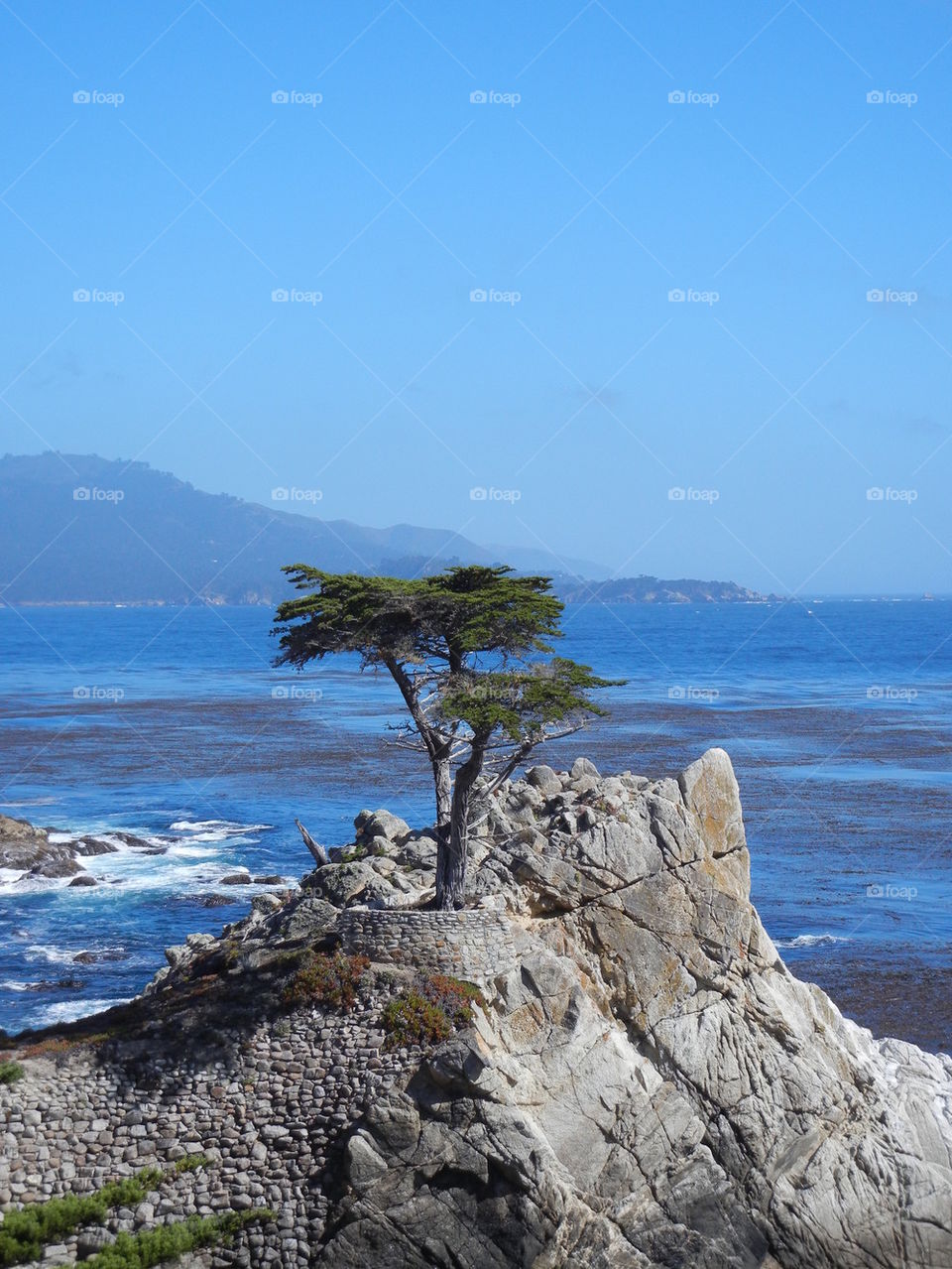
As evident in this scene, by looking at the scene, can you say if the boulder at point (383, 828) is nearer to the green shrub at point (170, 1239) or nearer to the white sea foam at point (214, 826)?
the green shrub at point (170, 1239)

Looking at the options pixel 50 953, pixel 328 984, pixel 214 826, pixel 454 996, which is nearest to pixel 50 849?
pixel 214 826

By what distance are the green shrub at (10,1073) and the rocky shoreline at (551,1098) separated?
0.12m

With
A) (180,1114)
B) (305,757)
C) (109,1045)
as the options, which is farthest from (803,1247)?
(305,757)

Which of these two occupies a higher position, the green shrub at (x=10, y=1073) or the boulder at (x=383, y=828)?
the boulder at (x=383, y=828)

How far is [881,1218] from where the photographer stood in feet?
76.0

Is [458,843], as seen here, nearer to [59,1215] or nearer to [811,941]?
[59,1215]

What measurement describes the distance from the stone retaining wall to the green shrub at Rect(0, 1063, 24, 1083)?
5.91 metres

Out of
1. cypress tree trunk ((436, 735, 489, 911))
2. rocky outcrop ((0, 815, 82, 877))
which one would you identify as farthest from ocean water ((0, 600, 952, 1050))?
cypress tree trunk ((436, 735, 489, 911))

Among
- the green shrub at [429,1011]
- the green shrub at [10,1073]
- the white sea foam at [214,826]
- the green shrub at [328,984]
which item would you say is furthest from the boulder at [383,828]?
the white sea foam at [214,826]

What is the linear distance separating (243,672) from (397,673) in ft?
322

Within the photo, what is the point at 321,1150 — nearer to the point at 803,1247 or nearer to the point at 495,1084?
the point at 495,1084

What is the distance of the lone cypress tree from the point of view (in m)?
26.4

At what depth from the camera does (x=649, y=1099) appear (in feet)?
77.0

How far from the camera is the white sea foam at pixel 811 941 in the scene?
38.3 metres
